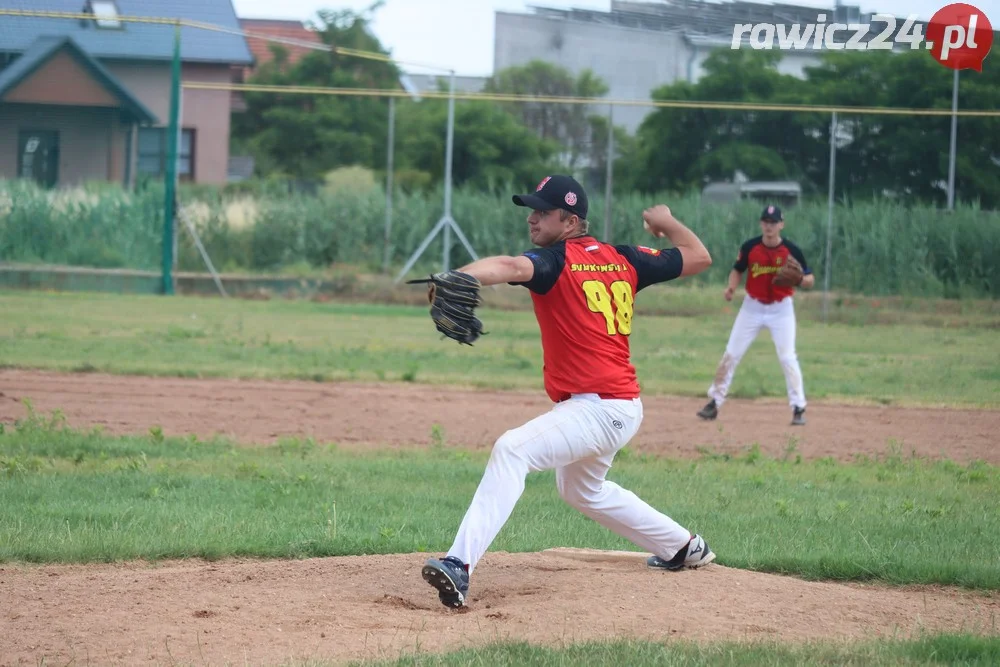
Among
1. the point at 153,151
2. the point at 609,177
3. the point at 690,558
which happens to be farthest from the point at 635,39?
the point at 690,558

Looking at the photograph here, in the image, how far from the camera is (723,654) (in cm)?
471

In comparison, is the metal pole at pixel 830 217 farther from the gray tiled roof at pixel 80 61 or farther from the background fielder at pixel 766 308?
the gray tiled roof at pixel 80 61

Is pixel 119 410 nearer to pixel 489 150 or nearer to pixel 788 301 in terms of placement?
pixel 788 301

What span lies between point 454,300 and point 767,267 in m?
7.58

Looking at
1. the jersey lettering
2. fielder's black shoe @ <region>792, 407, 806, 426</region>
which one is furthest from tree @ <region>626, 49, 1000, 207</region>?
the jersey lettering

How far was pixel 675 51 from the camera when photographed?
31.8 m

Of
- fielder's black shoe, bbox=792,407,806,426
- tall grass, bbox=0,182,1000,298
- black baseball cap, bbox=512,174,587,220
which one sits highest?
tall grass, bbox=0,182,1000,298

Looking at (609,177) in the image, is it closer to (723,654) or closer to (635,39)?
(635,39)

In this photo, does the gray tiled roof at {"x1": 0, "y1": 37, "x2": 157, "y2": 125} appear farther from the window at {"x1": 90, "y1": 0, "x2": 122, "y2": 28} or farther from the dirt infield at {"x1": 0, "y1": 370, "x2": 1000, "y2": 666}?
the dirt infield at {"x1": 0, "y1": 370, "x2": 1000, "y2": 666}

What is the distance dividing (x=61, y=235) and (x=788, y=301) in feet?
47.4

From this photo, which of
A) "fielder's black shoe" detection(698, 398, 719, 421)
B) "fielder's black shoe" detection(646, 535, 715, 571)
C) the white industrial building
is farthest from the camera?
the white industrial building

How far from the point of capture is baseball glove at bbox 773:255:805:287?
11.8m

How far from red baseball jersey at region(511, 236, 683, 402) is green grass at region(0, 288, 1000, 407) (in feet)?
26.7

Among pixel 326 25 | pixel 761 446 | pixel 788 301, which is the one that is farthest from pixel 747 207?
pixel 326 25
